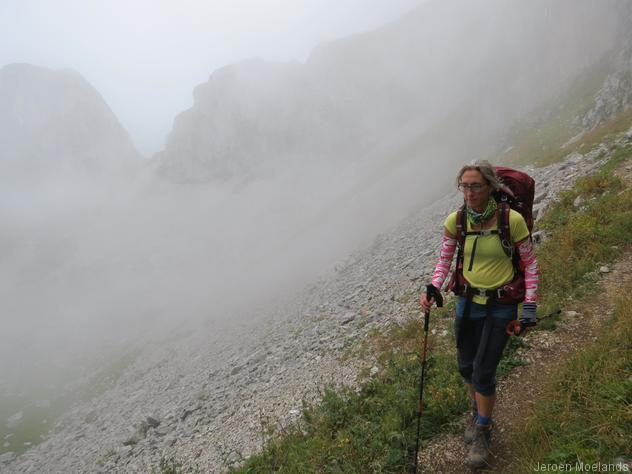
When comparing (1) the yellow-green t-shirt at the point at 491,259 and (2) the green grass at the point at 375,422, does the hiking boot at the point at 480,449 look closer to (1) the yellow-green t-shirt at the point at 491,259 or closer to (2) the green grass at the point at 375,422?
(2) the green grass at the point at 375,422

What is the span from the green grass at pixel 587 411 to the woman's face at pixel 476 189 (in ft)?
8.95

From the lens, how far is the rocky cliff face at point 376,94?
67.6 m

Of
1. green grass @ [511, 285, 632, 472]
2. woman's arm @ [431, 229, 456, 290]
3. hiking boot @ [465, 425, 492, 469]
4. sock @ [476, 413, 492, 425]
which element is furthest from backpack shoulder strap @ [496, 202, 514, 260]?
hiking boot @ [465, 425, 492, 469]

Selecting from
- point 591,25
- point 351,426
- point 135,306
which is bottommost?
point 135,306

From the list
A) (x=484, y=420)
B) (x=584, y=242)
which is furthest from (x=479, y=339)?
(x=584, y=242)

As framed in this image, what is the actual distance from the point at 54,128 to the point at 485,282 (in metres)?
206

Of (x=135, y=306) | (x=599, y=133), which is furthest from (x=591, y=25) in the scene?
(x=135, y=306)

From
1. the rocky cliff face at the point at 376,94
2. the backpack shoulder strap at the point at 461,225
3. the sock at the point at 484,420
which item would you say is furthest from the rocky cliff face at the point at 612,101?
the sock at the point at 484,420

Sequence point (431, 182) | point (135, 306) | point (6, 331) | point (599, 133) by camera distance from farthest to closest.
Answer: point (6, 331), point (135, 306), point (431, 182), point (599, 133)

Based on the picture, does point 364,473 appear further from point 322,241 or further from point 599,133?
point 322,241

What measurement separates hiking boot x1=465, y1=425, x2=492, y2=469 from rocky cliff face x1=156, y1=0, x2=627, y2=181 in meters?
60.9

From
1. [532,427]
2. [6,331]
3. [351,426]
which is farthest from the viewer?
[6,331]

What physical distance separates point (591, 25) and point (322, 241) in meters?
49.6

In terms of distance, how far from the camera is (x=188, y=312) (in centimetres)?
5272
